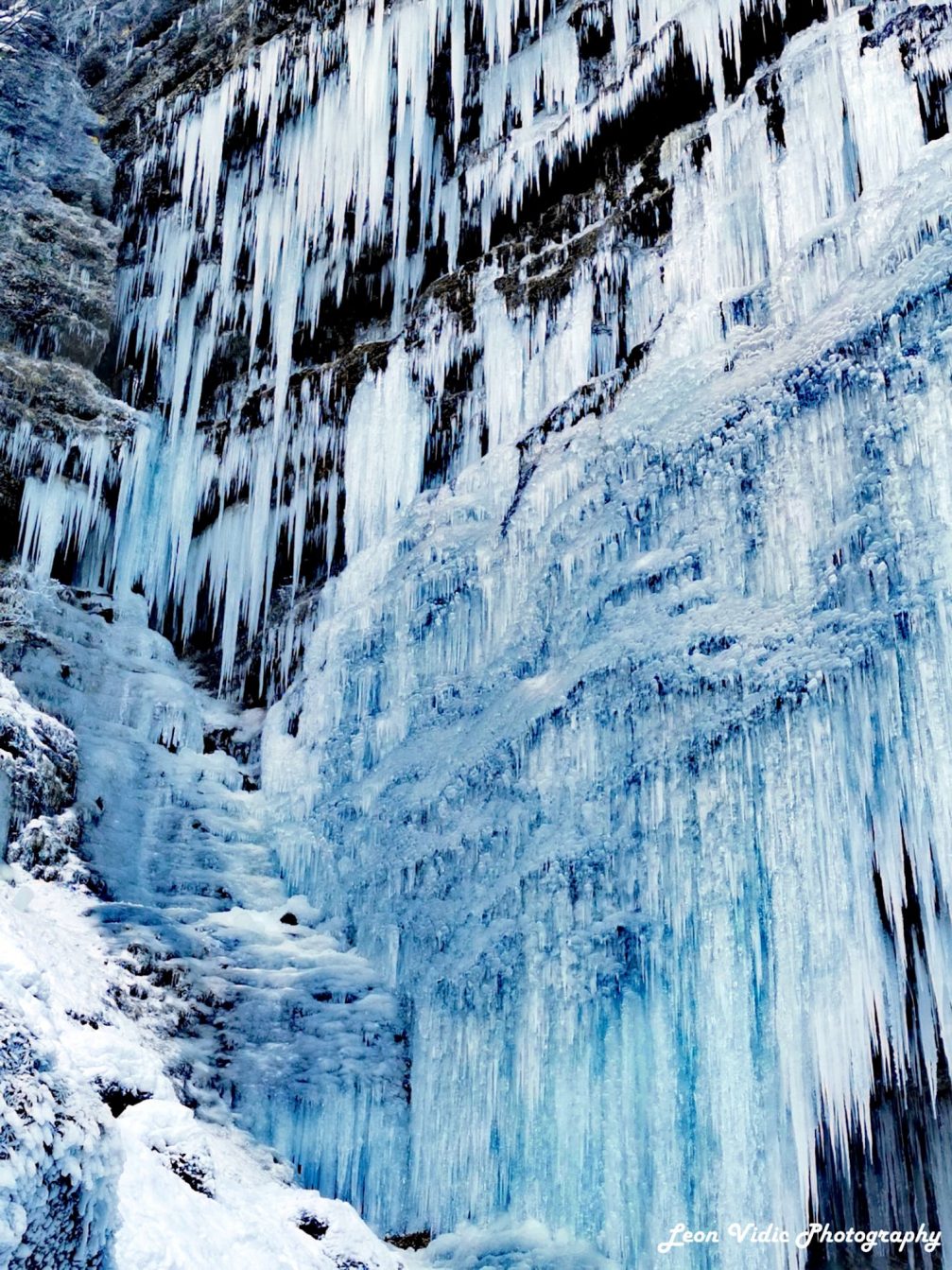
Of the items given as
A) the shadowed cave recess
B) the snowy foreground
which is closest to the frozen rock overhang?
the shadowed cave recess

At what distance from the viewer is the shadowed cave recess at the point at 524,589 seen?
984cm

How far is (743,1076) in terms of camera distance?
31.6 feet

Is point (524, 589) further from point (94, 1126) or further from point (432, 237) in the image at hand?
point (94, 1126)

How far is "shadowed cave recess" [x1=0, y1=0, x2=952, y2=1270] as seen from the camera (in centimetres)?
984

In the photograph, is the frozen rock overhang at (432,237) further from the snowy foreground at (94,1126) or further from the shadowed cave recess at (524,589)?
the snowy foreground at (94,1126)

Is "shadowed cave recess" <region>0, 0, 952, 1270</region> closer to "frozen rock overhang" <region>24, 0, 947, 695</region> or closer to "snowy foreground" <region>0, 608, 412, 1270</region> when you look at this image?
"frozen rock overhang" <region>24, 0, 947, 695</region>

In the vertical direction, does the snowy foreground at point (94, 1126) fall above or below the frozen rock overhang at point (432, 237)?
below

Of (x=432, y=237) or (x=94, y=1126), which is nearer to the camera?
(x=94, y=1126)

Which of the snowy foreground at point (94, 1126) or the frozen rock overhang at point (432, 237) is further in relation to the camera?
the frozen rock overhang at point (432, 237)

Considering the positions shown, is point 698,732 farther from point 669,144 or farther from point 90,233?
point 90,233

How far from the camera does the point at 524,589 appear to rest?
13.7 m

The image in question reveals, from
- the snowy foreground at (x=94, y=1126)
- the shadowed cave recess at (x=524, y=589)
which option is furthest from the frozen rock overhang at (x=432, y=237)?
the snowy foreground at (x=94, y=1126)

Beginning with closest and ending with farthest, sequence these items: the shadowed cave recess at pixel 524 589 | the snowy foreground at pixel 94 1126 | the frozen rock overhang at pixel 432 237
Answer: the snowy foreground at pixel 94 1126 → the shadowed cave recess at pixel 524 589 → the frozen rock overhang at pixel 432 237

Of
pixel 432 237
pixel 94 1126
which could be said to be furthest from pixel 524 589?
pixel 94 1126
